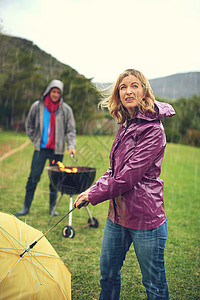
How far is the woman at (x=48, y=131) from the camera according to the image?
452 cm

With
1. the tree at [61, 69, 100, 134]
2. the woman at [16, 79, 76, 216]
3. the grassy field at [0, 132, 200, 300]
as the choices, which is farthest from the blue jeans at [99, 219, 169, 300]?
the tree at [61, 69, 100, 134]

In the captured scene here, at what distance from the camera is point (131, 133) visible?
1.78 meters

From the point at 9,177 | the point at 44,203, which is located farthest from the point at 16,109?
the point at 44,203

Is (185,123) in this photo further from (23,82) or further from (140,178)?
(140,178)

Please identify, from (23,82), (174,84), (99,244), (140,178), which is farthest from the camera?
(23,82)

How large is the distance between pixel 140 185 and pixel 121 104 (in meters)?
0.63

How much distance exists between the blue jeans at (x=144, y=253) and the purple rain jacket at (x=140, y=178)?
72 millimetres

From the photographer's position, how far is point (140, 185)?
1720 millimetres

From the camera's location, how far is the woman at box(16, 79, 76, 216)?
178 inches

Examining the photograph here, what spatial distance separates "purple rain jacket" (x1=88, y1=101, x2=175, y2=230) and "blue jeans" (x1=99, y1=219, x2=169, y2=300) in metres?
0.07

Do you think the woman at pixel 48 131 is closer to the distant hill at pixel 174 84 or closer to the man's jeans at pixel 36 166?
the man's jeans at pixel 36 166

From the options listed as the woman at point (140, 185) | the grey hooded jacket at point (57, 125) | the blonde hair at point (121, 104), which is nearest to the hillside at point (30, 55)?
the grey hooded jacket at point (57, 125)

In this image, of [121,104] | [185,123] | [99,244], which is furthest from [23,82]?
[121,104]

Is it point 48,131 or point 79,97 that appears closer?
point 48,131
